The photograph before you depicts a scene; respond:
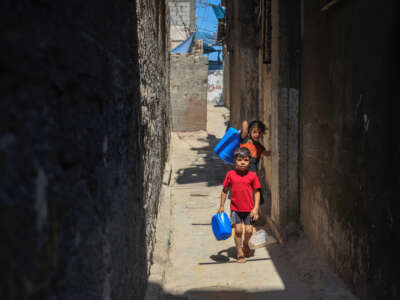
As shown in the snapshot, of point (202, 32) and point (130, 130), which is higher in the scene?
point (202, 32)

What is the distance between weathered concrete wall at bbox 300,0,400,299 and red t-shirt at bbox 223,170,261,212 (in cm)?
61

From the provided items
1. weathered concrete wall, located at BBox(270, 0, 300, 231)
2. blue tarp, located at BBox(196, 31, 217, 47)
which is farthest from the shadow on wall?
blue tarp, located at BBox(196, 31, 217, 47)

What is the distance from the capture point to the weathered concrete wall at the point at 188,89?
15719 mm

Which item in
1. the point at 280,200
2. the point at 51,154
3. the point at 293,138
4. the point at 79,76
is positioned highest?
the point at 79,76

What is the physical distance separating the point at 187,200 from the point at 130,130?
468cm

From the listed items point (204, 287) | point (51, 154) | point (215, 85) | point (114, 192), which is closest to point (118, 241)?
point (114, 192)

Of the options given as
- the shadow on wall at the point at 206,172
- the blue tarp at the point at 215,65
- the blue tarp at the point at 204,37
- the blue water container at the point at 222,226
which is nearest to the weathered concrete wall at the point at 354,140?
the blue water container at the point at 222,226

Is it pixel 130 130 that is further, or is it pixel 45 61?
pixel 130 130

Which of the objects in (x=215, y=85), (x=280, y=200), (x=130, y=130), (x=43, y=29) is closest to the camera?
(x=43, y=29)

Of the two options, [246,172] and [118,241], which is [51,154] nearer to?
[118,241]

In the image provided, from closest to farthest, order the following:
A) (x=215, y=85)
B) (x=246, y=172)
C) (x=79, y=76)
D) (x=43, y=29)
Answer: (x=43, y=29) < (x=79, y=76) < (x=246, y=172) < (x=215, y=85)

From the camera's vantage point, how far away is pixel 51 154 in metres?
0.88

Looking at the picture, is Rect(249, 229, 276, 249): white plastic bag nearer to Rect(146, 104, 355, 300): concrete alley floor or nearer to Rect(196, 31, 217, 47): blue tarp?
Rect(146, 104, 355, 300): concrete alley floor

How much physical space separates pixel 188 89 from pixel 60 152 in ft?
49.7
